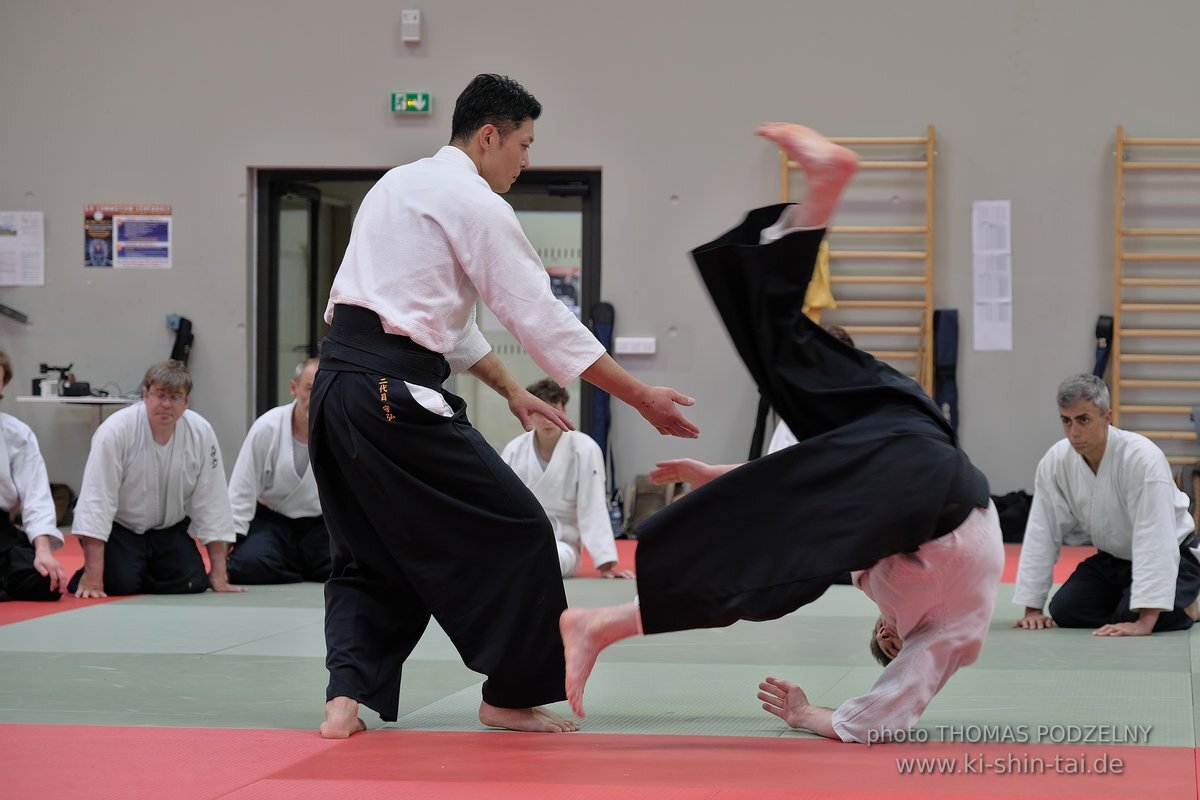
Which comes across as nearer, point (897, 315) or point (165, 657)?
point (165, 657)

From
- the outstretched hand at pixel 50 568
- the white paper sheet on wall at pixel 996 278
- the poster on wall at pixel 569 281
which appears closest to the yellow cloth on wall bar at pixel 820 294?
the white paper sheet on wall at pixel 996 278

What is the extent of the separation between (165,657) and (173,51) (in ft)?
19.4

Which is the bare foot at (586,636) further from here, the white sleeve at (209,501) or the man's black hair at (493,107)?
the white sleeve at (209,501)

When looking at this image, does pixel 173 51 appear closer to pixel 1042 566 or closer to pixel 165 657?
pixel 165 657

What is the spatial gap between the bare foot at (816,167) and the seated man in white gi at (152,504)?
3.27 metres

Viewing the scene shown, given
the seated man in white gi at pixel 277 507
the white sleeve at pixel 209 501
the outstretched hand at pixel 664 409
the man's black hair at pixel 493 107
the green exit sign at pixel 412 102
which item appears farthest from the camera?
the green exit sign at pixel 412 102

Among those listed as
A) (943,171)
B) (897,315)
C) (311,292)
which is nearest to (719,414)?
(897,315)

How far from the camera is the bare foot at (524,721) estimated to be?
2.74 metres

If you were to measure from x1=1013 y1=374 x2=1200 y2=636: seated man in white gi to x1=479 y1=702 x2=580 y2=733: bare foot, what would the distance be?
7.23 ft

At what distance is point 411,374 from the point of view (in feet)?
8.88

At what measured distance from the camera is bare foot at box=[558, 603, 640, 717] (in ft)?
7.88

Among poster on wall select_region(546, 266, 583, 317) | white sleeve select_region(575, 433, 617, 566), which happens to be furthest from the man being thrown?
poster on wall select_region(546, 266, 583, 317)

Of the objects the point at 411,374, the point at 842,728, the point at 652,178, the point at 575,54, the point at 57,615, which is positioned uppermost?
the point at 575,54

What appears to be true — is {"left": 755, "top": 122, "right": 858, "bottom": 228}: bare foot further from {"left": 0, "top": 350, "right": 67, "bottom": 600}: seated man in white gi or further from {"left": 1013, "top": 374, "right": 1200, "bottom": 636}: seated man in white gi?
{"left": 0, "top": 350, "right": 67, "bottom": 600}: seated man in white gi
